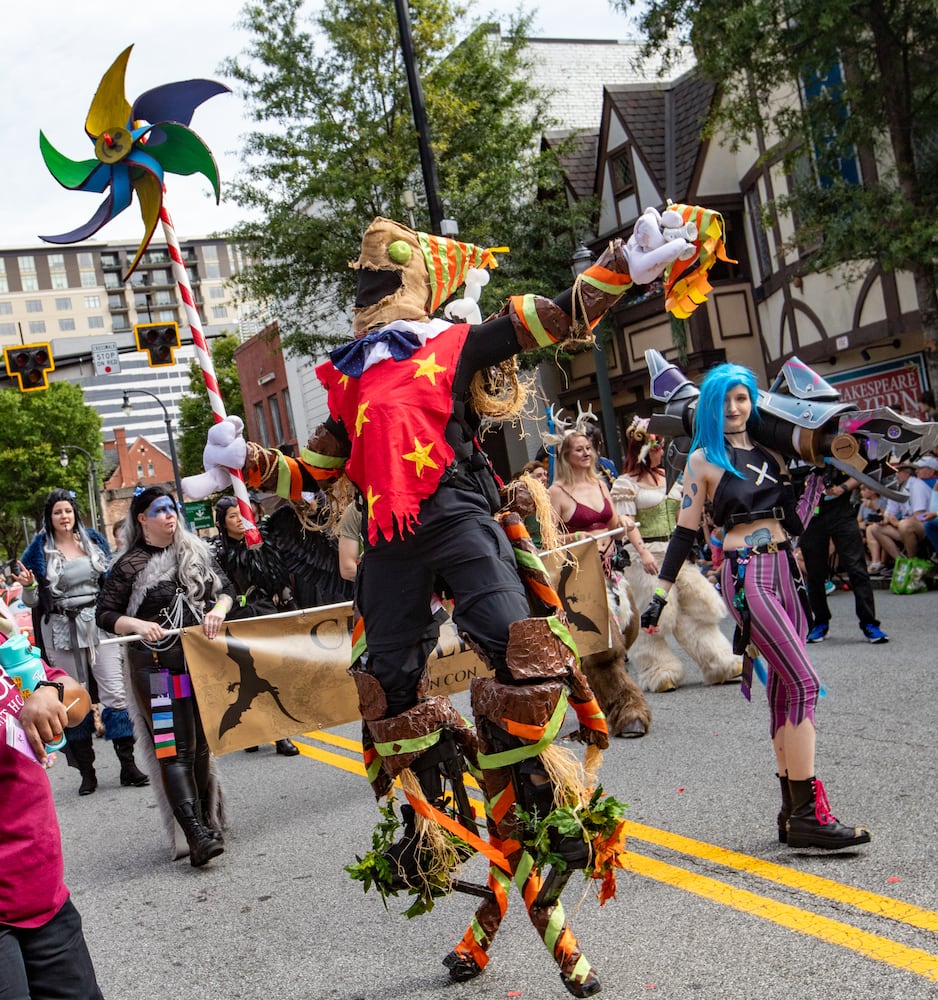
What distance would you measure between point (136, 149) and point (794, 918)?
3.71 m

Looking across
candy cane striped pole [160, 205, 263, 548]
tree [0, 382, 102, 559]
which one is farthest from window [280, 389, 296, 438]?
candy cane striped pole [160, 205, 263, 548]

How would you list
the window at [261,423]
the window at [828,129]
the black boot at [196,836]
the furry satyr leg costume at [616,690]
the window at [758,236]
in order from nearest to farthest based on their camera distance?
the black boot at [196,836], the furry satyr leg costume at [616,690], the window at [828,129], the window at [758,236], the window at [261,423]

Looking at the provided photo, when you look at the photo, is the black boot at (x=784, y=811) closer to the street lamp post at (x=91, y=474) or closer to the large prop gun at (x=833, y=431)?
the large prop gun at (x=833, y=431)

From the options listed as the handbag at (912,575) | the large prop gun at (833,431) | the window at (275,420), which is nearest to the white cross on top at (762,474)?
the large prop gun at (833,431)

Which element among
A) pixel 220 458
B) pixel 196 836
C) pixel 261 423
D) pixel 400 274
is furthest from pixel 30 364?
pixel 261 423

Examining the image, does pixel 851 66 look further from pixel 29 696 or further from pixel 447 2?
pixel 29 696

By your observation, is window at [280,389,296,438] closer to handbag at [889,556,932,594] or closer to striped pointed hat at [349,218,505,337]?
handbag at [889,556,932,594]

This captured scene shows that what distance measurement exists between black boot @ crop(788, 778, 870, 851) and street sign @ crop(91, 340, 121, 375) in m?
19.9

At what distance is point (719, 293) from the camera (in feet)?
69.7

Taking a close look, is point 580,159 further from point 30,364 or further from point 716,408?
point 716,408

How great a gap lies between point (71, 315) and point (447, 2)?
139607 mm

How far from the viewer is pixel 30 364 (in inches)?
792

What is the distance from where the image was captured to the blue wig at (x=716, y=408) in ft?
15.1

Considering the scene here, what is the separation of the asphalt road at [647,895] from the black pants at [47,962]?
1.17 metres
